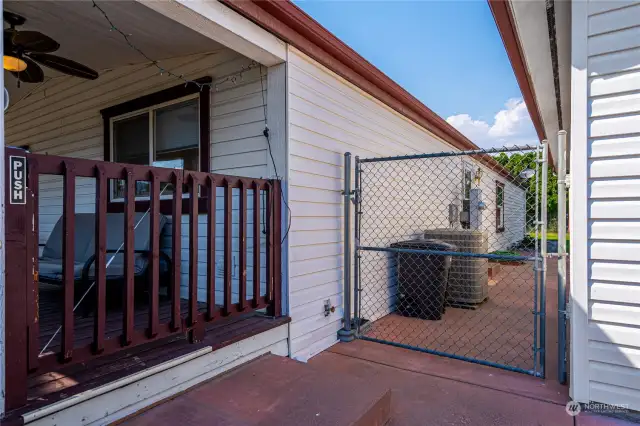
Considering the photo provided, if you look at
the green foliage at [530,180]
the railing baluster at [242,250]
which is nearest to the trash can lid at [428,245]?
the green foliage at [530,180]

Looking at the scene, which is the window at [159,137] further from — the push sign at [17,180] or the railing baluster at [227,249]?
the push sign at [17,180]

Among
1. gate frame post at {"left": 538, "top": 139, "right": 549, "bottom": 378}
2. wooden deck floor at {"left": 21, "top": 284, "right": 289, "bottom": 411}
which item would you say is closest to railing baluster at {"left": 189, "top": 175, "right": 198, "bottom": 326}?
wooden deck floor at {"left": 21, "top": 284, "right": 289, "bottom": 411}

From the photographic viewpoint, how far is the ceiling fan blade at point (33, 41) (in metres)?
2.79

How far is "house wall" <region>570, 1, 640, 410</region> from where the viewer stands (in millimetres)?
2086

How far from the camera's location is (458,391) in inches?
96.7

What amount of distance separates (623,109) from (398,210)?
2.89 metres

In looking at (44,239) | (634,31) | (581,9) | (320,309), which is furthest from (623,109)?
(44,239)

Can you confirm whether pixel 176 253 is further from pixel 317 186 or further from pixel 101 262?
pixel 317 186

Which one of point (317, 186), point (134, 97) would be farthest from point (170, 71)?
Result: point (317, 186)

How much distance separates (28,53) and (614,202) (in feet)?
14.7

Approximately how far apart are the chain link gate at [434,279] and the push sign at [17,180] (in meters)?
2.57

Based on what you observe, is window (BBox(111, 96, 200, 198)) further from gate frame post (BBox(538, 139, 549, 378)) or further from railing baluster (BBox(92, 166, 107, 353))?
gate frame post (BBox(538, 139, 549, 378))

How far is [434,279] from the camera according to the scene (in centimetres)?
405

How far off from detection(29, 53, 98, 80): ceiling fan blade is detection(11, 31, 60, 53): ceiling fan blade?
0.18m
